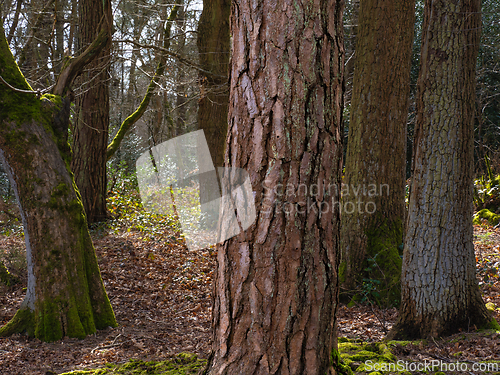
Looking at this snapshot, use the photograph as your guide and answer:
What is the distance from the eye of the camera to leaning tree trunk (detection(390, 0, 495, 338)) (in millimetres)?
3498

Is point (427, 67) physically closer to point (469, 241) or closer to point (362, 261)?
point (469, 241)

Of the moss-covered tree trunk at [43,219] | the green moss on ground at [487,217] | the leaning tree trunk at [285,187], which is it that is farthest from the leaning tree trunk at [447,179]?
the green moss on ground at [487,217]

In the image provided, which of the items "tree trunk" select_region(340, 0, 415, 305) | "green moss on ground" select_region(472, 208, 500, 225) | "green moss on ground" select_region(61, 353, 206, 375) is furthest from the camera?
"green moss on ground" select_region(472, 208, 500, 225)

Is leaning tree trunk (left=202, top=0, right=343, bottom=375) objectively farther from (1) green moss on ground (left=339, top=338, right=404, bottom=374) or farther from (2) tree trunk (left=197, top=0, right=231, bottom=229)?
(2) tree trunk (left=197, top=0, right=231, bottom=229)

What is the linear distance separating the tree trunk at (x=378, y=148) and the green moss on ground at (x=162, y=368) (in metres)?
3.38

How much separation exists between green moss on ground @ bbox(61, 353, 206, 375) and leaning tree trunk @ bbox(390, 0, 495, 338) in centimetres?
214

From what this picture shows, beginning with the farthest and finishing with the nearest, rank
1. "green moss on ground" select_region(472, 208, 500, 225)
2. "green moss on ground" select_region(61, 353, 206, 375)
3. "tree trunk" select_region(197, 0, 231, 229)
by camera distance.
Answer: "green moss on ground" select_region(472, 208, 500, 225) < "tree trunk" select_region(197, 0, 231, 229) < "green moss on ground" select_region(61, 353, 206, 375)

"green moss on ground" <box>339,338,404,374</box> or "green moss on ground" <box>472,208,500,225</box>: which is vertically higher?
"green moss on ground" <box>472,208,500,225</box>

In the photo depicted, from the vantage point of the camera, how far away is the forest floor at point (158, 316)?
3311 mm

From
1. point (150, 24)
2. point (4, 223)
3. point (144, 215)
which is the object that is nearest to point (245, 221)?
point (144, 215)

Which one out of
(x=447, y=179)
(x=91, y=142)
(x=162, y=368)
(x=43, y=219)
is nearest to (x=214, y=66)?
(x=91, y=142)

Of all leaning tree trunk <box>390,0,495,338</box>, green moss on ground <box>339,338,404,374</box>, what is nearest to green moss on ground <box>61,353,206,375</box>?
green moss on ground <box>339,338,404,374</box>

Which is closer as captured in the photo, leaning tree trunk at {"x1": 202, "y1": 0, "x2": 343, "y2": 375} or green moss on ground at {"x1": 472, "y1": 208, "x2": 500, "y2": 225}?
leaning tree trunk at {"x1": 202, "y1": 0, "x2": 343, "y2": 375}

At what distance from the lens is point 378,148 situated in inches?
217
